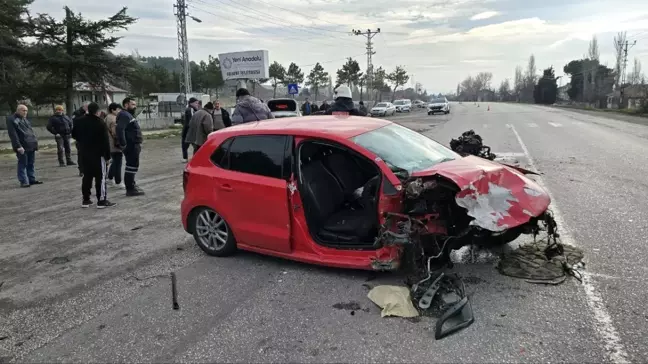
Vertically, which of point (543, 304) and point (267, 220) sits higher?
point (267, 220)

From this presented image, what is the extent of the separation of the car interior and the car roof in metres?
0.13

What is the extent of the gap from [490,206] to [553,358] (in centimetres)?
127

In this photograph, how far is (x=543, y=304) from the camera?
140 inches

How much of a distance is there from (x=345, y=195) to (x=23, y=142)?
332 inches

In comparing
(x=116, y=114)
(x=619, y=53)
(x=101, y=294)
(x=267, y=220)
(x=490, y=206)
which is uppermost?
(x=619, y=53)

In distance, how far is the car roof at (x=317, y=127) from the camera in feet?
14.6

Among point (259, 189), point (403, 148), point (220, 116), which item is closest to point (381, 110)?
point (220, 116)

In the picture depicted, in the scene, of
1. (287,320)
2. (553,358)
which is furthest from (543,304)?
(287,320)

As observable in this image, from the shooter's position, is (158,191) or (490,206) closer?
(490,206)

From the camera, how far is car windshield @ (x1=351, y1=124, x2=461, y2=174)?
4344 millimetres

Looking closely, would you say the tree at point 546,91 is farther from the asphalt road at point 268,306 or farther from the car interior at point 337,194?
the car interior at point 337,194

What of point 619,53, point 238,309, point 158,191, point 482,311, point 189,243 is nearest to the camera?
point 482,311

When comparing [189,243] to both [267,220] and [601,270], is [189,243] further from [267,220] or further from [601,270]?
[601,270]

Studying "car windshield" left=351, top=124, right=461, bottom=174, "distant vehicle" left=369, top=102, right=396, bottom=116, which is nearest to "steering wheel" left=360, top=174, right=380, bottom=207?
"car windshield" left=351, top=124, right=461, bottom=174
